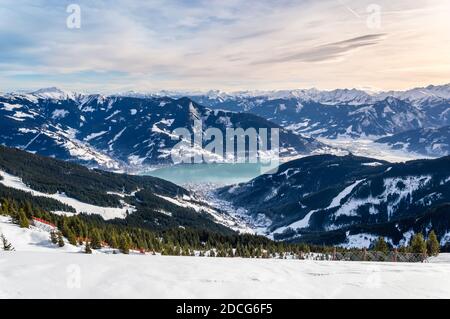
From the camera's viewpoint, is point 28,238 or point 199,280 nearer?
point 199,280

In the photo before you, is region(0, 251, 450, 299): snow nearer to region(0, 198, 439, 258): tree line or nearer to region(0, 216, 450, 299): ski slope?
region(0, 216, 450, 299): ski slope

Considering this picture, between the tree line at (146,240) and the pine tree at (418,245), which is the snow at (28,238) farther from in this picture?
the pine tree at (418,245)

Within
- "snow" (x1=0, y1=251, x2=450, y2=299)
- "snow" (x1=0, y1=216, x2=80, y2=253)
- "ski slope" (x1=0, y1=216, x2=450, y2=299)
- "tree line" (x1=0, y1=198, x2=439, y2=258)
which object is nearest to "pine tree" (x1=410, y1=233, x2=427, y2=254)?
"tree line" (x1=0, y1=198, x2=439, y2=258)

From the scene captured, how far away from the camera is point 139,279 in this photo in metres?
20.2

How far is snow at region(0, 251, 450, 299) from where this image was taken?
18094 millimetres

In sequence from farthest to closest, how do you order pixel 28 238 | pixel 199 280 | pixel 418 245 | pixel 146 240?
pixel 146 240 → pixel 418 245 → pixel 28 238 → pixel 199 280

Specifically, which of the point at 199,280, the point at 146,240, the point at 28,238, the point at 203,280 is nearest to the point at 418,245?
the point at 146,240

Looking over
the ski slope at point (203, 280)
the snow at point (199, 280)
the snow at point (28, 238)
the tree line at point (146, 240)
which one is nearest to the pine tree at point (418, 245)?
the tree line at point (146, 240)

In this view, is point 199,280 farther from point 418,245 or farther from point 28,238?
point 418,245

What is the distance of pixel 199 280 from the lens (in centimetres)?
2072
